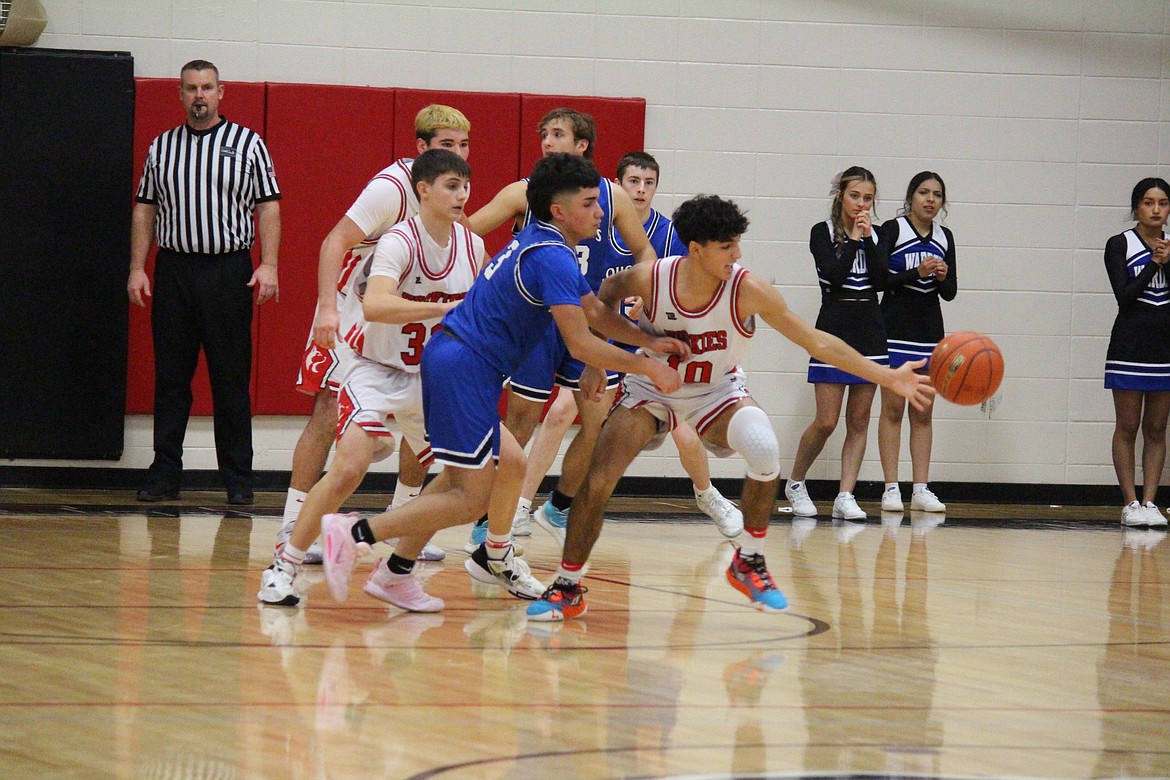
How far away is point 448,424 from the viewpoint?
4.22 metres

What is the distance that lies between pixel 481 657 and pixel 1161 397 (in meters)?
5.74

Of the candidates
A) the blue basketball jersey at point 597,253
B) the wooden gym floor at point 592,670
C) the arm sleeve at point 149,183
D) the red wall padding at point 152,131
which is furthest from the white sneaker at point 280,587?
the red wall padding at point 152,131

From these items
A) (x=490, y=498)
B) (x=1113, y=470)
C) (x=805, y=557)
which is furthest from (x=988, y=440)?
(x=490, y=498)

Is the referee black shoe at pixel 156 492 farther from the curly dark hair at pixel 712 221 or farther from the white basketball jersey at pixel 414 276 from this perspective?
the curly dark hair at pixel 712 221

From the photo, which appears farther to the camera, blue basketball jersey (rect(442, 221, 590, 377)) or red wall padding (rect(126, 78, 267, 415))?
red wall padding (rect(126, 78, 267, 415))

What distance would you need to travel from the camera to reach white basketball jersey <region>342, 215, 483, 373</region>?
15.1ft

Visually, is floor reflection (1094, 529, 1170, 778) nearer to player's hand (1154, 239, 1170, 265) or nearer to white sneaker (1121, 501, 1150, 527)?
white sneaker (1121, 501, 1150, 527)

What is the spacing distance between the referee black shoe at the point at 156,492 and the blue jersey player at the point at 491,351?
3.61m

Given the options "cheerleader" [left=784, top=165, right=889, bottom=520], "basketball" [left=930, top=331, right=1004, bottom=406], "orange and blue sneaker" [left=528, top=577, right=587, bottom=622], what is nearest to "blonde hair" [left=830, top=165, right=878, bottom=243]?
"cheerleader" [left=784, top=165, right=889, bottom=520]

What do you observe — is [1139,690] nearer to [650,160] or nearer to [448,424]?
[448,424]

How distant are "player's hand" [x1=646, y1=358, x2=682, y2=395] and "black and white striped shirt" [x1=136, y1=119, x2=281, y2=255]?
12.7 feet

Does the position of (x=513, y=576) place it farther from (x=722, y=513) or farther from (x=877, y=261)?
(x=877, y=261)

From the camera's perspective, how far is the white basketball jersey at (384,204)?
4.96 m

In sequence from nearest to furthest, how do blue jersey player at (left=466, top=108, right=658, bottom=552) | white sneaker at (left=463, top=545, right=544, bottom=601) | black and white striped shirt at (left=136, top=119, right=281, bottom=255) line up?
white sneaker at (left=463, top=545, right=544, bottom=601)
blue jersey player at (left=466, top=108, right=658, bottom=552)
black and white striped shirt at (left=136, top=119, right=281, bottom=255)
